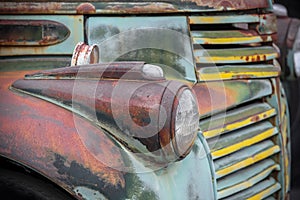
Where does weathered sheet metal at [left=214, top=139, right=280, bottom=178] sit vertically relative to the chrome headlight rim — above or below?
below

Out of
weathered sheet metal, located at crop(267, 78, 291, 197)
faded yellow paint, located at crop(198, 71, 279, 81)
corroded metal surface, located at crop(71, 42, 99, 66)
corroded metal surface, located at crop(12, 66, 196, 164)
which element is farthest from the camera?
weathered sheet metal, located at crop(267, 78, 291, 197)

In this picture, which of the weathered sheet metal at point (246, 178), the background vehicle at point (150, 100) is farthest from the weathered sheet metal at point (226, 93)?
the weathered sheet metal at point (246, 178)

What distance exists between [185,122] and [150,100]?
11 cm

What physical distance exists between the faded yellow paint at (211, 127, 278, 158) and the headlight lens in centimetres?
33

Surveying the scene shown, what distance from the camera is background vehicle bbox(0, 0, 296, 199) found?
5.15ft

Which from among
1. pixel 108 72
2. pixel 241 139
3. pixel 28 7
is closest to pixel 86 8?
pixel 28 7

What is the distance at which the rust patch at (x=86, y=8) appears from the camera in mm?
1932

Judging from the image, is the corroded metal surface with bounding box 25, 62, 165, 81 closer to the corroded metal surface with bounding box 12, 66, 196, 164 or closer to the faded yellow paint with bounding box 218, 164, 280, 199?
the corroded metal surface with bounding box 12, 66, 196, 164

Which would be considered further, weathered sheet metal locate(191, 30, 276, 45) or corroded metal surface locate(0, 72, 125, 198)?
weathered sheet metal locate(191, 30, 276, 45)

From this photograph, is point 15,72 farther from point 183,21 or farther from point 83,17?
point 183,21

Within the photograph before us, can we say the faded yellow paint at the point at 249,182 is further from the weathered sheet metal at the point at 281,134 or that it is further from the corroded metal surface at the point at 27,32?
the corroded metal surface at the point at 27,32

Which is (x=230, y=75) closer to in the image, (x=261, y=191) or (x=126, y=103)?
(x=261, y=191)

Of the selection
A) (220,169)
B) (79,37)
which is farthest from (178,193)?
(79,37)

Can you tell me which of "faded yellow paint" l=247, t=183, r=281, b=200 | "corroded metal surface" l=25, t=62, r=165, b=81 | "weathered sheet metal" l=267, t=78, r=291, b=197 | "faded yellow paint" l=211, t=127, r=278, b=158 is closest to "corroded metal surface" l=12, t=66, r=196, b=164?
"corroded metal surface" l=25, t=62, r=165, b=81
